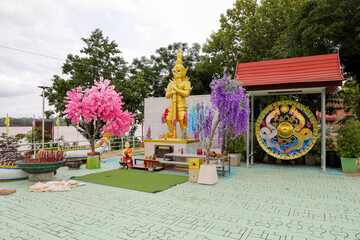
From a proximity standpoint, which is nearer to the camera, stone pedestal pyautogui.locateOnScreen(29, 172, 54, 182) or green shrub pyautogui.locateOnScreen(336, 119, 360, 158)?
stone pedestal pyautogui.locateOnScreen(29, 172, 54, 182)

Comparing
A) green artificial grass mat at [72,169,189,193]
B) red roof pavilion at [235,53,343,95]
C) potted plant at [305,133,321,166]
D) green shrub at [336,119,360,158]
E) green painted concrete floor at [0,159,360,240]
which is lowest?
green artificial grass mat at [72,169,189,193]

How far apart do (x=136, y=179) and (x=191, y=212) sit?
367 centimetres

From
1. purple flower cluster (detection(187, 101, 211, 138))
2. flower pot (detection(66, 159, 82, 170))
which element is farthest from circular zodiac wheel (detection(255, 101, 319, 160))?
flower pot (detection(66, 159, 82, 170))

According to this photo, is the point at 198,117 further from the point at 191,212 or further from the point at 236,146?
the point at 236,146

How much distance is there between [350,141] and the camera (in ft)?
30.4

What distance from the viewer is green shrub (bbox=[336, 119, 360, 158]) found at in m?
9.14

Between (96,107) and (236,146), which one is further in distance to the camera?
(236,146)

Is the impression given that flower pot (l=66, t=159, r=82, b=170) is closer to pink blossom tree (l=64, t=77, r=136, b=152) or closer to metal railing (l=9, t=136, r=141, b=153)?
pink blossom tree (l=64, t=77, r=136, b=152)

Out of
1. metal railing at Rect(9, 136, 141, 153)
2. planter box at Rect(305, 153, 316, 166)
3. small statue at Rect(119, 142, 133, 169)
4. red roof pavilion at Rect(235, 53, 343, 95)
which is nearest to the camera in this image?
red roof pavilion at Rect(235, 53, 343, 95)

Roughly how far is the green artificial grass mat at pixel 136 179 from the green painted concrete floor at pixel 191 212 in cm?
38

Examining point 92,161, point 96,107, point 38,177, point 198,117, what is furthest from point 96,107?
point 198,117

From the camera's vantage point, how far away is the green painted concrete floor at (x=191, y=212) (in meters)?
4.02

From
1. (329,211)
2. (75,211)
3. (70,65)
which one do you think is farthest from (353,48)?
(70,65)

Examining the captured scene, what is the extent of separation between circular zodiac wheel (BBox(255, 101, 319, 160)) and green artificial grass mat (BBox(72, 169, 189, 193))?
4578mm
